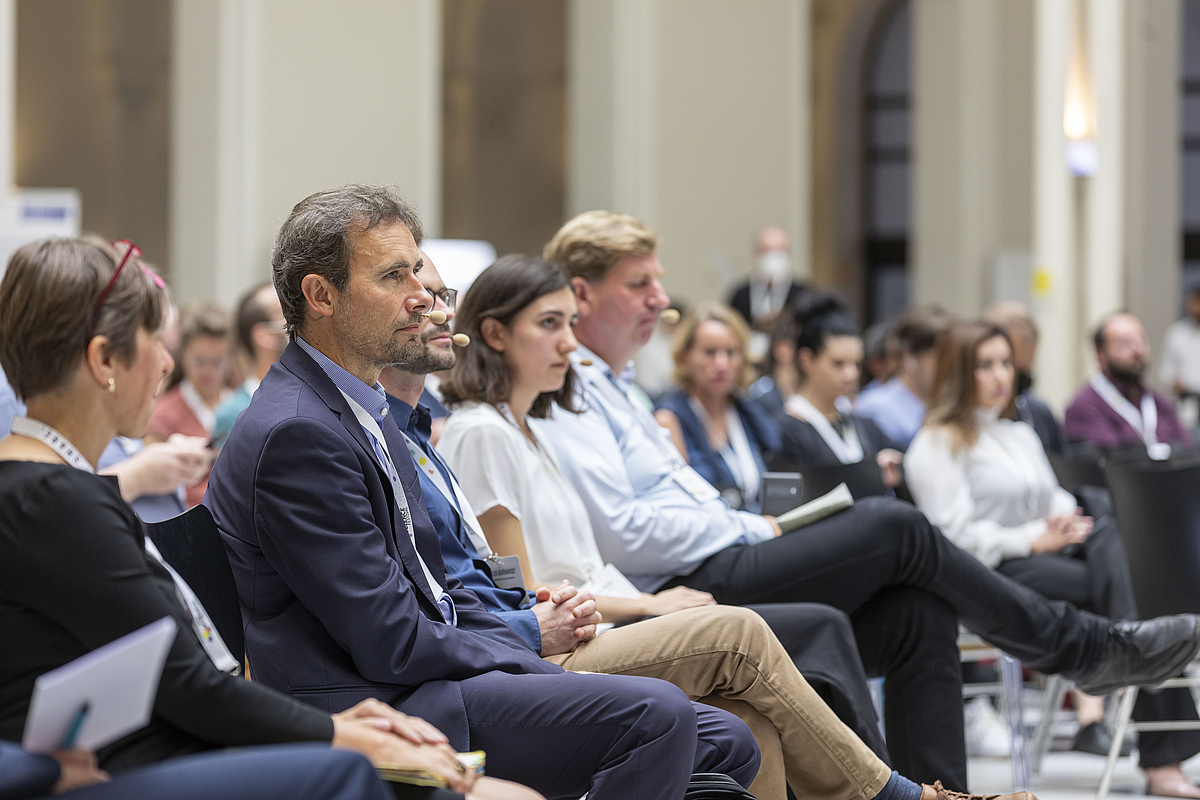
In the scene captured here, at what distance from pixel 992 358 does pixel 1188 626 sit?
143 centimetres

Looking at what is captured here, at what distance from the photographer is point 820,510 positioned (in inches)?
113

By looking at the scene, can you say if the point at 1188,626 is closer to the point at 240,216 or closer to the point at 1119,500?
the point at 1119,500

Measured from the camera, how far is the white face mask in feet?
27.2

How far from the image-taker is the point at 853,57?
544 inches

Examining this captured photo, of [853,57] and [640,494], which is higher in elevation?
[853,57]

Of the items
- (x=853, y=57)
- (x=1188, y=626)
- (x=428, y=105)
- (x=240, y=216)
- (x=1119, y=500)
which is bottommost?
(x=1188, y=626)

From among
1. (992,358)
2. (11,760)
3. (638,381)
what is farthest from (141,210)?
(11,760)

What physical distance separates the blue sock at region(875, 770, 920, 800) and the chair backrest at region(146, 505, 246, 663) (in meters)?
1.09

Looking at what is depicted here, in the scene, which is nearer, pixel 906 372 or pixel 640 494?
pixel 640 494

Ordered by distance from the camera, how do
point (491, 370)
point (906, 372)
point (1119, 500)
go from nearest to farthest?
point (491, 370) → point (1119, 500) → point (906, 372)

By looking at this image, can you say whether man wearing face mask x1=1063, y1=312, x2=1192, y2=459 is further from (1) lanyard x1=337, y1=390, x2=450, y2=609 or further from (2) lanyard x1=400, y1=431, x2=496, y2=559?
(1) lanyard x1=337, y1=390, x2=450, y2=609

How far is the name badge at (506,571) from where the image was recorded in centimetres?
231

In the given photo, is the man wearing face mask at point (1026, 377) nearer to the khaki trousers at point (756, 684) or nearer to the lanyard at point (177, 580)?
the khaki trousers at point (756, 684)

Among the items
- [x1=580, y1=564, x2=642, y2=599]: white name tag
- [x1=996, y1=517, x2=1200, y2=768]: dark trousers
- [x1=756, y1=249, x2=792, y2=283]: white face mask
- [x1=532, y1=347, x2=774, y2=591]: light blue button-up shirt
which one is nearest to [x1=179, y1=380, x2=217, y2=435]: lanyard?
[x1=532, y1=347, x2=774, y2=591]: light blue button-up shirt
